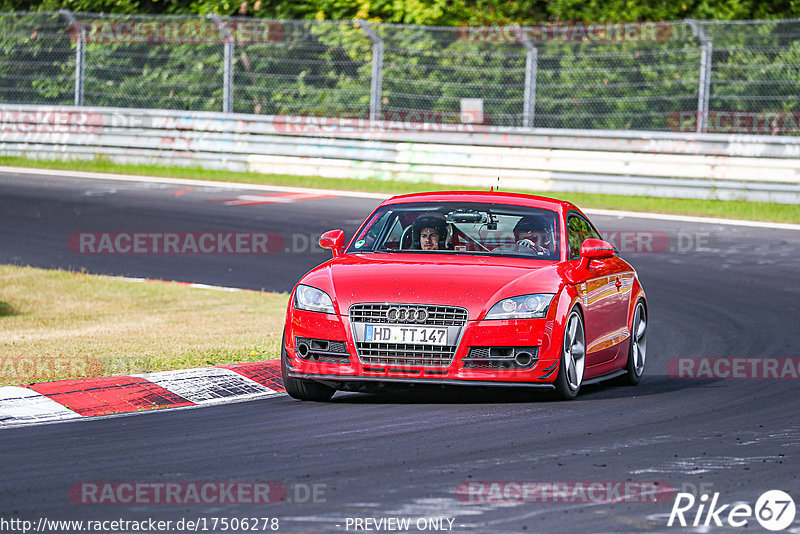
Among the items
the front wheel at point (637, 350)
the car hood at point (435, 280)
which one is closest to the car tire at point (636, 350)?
the front wheel at point (637, 350)

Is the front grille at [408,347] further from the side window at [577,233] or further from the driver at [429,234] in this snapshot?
the side window at [577,233]

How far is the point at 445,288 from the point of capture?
8672mm

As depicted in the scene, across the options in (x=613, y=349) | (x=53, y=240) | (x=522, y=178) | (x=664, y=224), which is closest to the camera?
(x=613, y=349)

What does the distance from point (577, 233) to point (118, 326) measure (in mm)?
4929

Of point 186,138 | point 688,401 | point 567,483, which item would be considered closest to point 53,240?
point 186,138

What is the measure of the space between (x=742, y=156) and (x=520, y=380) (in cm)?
1386

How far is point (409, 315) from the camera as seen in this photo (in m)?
8.60

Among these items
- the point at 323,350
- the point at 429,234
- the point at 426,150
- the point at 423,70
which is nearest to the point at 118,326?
the point at 429,234

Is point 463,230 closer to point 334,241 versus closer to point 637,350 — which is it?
point 334,241

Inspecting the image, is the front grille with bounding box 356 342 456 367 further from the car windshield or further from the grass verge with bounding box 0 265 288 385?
the grass verge with bounding box 0 265 288 385

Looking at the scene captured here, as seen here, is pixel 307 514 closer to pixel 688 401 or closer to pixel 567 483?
pixel 567 483

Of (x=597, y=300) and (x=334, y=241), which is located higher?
(x=334, y=241)

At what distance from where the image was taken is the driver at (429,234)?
32.1 ft

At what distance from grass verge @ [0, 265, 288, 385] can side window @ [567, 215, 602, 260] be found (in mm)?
2593
